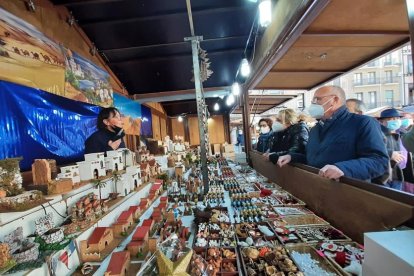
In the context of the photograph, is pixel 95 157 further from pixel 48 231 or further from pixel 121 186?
pixel 48 231

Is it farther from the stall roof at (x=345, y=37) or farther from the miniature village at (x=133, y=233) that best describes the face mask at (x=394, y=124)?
the miniature village at (x=133, y=233)

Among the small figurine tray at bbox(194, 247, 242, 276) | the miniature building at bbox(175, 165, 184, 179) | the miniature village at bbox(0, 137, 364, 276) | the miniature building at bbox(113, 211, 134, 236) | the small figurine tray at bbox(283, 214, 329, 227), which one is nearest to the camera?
the miniature village at bbox(0, 137, 364, 276)

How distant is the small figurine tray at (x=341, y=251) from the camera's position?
1.28m

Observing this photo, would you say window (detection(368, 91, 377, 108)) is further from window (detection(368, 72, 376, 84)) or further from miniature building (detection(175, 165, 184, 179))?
miniature building (detection(175, 165, 184, 179))

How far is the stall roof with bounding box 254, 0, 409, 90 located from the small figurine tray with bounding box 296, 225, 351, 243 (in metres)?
1.72

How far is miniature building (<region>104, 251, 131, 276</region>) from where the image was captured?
106cm

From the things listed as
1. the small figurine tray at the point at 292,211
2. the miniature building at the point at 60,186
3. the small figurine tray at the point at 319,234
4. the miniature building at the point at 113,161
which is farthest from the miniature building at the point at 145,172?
the small figurine tray at the point at 319,234

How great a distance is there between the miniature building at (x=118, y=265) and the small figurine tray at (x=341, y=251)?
3.56ft

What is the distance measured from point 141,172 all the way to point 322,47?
8.39 ft

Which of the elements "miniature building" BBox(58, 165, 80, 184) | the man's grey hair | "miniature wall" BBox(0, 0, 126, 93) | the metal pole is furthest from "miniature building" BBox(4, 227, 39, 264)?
the man's grey hair

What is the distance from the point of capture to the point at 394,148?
334cm

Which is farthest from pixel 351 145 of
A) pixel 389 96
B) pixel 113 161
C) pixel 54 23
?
pixel 389 96

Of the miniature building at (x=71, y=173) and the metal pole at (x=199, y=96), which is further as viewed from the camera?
the metal pole at (x=199, y=96)

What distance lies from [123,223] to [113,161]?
2.32ft
